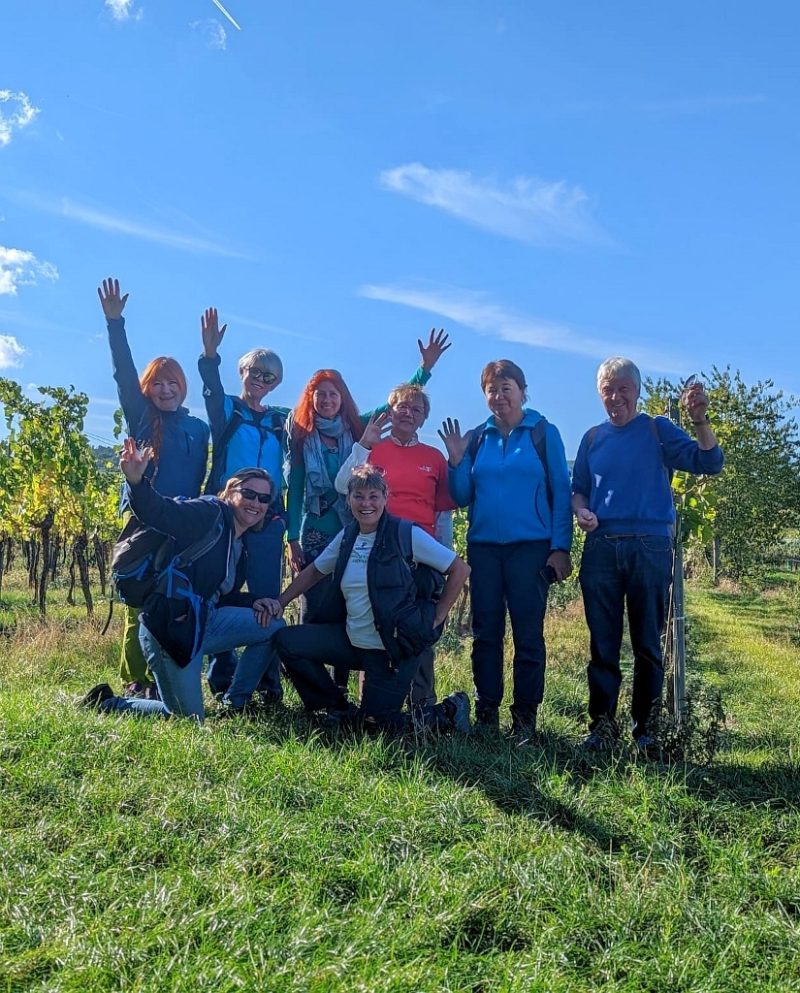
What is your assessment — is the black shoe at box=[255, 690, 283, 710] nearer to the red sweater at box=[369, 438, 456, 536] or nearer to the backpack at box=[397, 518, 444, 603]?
the backpack at box=[397, 518, 444, 603]

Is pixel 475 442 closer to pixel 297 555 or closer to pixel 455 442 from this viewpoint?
pixel 455 442

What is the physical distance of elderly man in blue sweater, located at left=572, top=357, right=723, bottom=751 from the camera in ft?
13.7

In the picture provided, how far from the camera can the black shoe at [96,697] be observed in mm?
4273

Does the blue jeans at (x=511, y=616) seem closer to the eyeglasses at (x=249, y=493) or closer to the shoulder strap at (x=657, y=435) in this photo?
the shoulder strap at (x=657, y=435)

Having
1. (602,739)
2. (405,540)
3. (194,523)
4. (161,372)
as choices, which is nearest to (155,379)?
(161,372)

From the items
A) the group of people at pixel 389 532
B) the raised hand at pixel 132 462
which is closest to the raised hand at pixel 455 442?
the group of people at pixel 389 532

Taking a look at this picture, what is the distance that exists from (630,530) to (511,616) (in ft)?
2.77

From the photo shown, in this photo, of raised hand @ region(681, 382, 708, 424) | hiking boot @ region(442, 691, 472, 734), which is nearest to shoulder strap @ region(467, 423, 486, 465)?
raised hand @ region(681, 382, 708, 424)

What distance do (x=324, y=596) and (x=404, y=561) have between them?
599 millimetres

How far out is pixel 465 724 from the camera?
4.34 metres

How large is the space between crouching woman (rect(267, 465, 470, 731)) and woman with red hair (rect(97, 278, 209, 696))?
3.20 feet

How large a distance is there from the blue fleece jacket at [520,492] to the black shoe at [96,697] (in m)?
2.29

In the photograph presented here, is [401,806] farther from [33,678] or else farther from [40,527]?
[40,527]

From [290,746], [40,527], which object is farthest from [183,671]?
[40,527]
